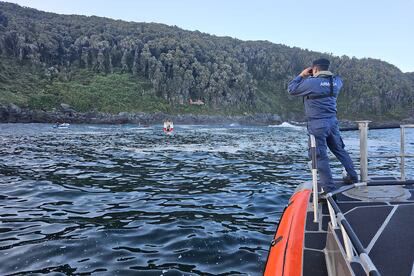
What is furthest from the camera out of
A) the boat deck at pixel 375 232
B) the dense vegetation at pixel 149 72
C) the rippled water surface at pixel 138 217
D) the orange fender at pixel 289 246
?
the dense vegetation at pixel 149 72

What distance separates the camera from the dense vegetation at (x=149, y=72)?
353 ft

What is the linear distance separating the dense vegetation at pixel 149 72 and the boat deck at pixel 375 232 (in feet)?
283

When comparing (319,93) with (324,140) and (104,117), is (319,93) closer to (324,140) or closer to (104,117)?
(324,140)

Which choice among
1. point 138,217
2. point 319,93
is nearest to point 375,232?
point 319,93

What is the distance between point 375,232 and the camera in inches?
184

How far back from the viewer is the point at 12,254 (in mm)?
6414

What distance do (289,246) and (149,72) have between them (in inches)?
5564

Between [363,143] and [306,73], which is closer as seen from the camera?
[306,73]

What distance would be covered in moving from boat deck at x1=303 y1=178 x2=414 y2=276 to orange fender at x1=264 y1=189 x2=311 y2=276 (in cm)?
10

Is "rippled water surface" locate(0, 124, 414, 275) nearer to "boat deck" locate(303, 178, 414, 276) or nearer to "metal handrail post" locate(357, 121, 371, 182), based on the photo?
"boat deck" locate(303, 178, 414, 276)

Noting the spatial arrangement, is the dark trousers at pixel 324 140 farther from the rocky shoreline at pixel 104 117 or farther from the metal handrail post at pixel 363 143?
the rocky shoreline at pixel 104 117

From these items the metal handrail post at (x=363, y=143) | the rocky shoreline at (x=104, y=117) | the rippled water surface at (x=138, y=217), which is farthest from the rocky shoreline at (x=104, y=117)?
the metal handrail post at (x=363, y=143)

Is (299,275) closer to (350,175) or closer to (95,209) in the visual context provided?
(350,175)

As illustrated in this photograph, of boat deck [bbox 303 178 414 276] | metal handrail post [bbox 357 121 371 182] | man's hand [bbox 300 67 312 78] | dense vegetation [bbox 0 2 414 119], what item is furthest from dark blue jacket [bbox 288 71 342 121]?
dense vegetation [bbox 0 2 414 119]
